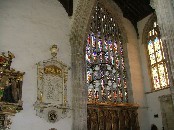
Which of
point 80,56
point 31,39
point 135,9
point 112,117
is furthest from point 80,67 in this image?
point 135,9

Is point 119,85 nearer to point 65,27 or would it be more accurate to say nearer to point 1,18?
point 65,27

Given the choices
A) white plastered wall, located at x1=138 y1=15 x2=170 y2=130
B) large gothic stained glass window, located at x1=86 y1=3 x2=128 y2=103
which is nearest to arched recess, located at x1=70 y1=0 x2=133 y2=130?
large gothic stained glass window, located at x1=86 y1=3 x2=128 y2=103

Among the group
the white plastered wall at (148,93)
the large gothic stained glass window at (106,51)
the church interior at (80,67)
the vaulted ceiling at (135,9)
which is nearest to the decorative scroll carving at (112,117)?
the church interior at (80,67)

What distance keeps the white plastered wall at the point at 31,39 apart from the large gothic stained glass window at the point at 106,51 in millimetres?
1356

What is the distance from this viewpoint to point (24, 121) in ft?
31.4

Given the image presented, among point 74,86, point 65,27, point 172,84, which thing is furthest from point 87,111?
point 172,84

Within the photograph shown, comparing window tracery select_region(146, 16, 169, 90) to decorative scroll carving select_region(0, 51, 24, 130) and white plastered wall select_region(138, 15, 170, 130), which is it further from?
decorative scroll carving select_region(0, 51, 24, 130)

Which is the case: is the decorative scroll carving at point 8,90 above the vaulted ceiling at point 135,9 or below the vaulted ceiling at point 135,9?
below

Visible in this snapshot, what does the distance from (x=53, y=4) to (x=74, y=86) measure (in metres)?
4.22

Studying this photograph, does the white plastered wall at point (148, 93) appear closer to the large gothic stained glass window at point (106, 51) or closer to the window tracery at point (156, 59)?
the window tracery at point (156, 59)

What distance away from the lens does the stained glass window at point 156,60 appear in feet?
42.8

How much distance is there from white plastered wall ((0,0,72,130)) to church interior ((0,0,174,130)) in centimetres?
4

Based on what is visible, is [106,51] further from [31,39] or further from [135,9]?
[31,39]

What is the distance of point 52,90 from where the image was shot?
10.7 metres
